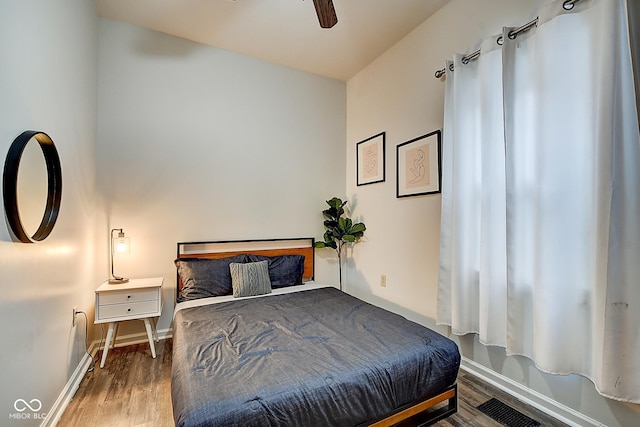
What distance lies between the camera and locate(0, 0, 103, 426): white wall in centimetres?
125

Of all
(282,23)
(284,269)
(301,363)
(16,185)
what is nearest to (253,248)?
(284,269)

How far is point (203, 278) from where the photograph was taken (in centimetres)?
265

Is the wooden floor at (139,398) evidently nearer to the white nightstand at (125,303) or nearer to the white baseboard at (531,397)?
the white baseboard at (531,397)

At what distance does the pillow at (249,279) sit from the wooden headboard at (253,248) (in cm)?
42

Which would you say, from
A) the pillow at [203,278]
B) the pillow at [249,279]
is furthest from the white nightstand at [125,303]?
the pillow at [249,279]

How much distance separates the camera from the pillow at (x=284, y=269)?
9.76 feet

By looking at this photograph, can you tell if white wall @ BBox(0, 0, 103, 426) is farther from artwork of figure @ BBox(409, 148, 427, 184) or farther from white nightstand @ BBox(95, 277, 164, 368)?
artwork of figure @ BBox(409, 148, 427, 184)

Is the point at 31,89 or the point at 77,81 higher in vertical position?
the point at 77,81

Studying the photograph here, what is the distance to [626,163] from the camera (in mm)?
1355

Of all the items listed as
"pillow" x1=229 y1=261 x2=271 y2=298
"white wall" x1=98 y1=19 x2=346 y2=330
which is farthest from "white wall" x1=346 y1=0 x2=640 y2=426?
"pillow" x1=229 y1=261 x2=271 y2=298

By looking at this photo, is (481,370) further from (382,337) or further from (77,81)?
(77,81)

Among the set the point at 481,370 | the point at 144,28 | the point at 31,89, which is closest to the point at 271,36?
the point at 144,28

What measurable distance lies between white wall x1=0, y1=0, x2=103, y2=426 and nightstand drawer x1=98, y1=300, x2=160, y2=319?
17 centimetres

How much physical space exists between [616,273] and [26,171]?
287 centimetres
